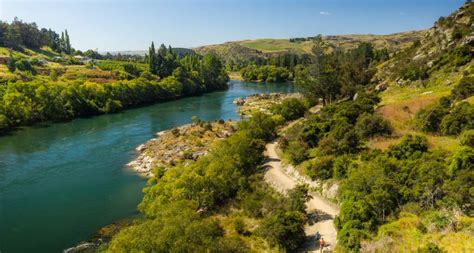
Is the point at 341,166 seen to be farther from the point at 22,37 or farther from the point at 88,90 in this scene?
the point at 22,37

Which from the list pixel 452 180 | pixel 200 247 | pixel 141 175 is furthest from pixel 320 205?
pixel 141 175

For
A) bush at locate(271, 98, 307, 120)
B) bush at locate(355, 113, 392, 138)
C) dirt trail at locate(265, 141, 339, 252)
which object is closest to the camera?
dirt trail at locate(265, 141, 339, 252)

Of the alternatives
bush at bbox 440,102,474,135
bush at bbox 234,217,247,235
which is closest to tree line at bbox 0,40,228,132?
bush at bbox 234,217,247,235

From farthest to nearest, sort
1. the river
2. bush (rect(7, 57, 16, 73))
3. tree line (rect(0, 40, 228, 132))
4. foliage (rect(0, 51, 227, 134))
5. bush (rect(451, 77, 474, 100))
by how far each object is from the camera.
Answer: bush (rect(7, 57, 16, 73)) → tree line (rect(0, 40, 228, 132)) → foliage (rect(0, 51, 227, 134)) → bush (rect(451, 77, 474, 100)) → the river

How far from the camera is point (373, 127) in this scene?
45906 mm

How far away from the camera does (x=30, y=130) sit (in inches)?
3290

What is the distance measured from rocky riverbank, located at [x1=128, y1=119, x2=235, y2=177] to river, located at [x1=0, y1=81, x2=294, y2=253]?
246cm

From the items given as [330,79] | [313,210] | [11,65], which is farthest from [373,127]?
[11,65]

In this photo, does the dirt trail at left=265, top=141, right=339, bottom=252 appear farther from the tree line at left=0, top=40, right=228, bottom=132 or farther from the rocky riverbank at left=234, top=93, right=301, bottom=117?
the tree line at left=0, top=40, right=228, bottom=132

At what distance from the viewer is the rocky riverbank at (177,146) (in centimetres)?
5906

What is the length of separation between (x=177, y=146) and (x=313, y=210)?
37298mm

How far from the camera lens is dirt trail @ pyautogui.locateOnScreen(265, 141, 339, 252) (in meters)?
30.9

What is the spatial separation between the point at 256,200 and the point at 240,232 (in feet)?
14.8

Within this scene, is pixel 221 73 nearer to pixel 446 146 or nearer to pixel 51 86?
pixel 51 86
